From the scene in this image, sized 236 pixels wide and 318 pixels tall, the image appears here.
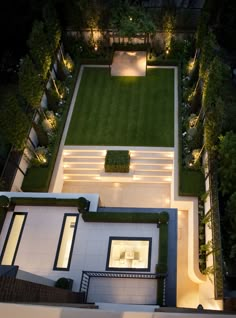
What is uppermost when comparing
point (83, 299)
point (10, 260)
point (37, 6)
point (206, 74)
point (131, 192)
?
point (37, 6)

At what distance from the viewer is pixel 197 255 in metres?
14.4

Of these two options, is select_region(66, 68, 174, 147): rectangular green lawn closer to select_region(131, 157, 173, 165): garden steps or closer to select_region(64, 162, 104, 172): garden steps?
select_region(131, 157, 173, 165): garden steps

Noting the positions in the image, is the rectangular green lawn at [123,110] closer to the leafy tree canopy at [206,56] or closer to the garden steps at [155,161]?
the garden steps at [155,161]

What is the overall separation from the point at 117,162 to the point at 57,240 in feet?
19.3

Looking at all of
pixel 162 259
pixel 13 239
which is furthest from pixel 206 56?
pixel 13 239

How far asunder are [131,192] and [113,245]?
5097 millimetres

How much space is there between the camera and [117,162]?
17.9m

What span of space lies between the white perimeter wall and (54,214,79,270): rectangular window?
0.56 feet

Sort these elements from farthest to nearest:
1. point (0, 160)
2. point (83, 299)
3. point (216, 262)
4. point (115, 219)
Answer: point (0, 160)
point (115, 219)
point (216, 262)
point (83, 299)

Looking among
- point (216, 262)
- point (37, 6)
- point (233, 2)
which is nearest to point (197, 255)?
point (216, 262)

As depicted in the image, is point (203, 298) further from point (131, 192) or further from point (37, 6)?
point (37, 6)

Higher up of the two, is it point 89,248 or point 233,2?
point 233,2

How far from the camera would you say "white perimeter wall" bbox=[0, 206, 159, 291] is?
13102 millimetres

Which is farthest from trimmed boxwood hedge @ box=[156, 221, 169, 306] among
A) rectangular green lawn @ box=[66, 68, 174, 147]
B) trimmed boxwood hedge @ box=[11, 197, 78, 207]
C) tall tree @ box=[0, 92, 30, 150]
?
tall tree @ box=[0, 92, 30, 150]
